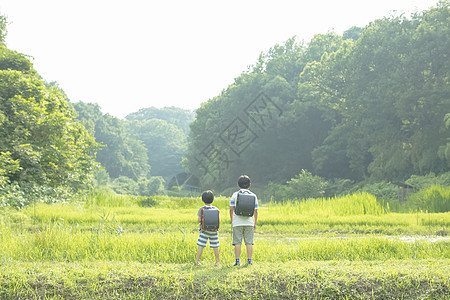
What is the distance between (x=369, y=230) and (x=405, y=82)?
22963mm

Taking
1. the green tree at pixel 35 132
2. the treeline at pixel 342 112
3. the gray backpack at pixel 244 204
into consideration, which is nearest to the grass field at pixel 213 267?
the gray backpack at pixel 244 204

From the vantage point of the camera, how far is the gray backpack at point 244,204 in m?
6.54

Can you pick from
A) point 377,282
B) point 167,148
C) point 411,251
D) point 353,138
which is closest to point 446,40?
point 353,138

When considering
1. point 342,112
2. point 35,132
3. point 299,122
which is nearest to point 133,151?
point 299,122

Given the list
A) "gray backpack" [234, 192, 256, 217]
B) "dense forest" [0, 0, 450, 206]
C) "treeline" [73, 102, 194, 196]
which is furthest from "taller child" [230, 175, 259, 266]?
"treeline" [73, 102, 194, 196]

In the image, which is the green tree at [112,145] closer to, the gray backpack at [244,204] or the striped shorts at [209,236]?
the striped shorts at [209,236]

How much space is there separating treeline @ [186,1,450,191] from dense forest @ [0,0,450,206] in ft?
0.34

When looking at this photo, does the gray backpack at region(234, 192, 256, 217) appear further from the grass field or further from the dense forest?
the dense forest

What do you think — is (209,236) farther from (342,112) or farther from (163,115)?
(163,115)

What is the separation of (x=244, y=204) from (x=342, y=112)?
34019mm

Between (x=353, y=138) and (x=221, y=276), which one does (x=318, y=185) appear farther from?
(x=221, y=276)

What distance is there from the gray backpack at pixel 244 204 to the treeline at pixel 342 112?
23322mm

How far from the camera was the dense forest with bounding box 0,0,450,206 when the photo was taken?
727 inches

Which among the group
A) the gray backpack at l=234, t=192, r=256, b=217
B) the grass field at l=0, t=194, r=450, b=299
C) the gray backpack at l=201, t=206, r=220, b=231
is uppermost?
the gray backpack at l=234, t=192, r=256, b=217
